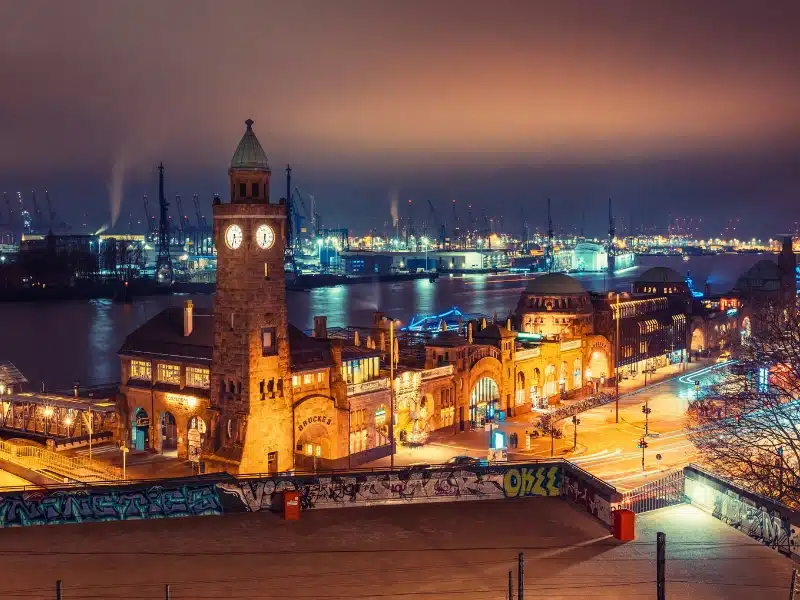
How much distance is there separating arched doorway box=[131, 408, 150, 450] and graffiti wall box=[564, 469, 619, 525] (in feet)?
94.5

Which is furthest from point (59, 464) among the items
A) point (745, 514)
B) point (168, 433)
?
point (745, 514)

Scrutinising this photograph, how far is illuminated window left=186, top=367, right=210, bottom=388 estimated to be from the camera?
150ft

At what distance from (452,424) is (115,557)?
120ft

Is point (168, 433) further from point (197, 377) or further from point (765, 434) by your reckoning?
point (765, 434)

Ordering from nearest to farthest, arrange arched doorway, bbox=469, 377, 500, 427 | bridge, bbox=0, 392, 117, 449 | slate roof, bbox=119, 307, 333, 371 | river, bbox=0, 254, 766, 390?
slate roof, bbox=119, 307, 333, 371 → bridge, bbox=0, 392, 117, 449 → arched doorway, bbox=469, 377, 500, 427 → river, bbox=0, 254, 766, 390

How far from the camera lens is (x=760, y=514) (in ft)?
70.6

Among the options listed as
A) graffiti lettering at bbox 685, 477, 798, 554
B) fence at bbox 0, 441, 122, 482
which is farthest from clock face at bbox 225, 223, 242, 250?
graffiti lettering at bbox 685, 477, 798, 554

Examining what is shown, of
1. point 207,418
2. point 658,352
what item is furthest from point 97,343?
point 207,418

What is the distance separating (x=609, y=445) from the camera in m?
51.7

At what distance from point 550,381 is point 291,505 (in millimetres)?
45812

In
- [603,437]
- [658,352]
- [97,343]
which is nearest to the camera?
[603,437]

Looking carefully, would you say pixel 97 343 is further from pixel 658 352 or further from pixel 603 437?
pixel 603 437

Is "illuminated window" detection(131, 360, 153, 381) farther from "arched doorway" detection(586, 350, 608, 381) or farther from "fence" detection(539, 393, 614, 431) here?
"arched doorway" detection(586, 350, 608, 381)

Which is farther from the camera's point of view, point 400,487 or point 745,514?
point 400,487
